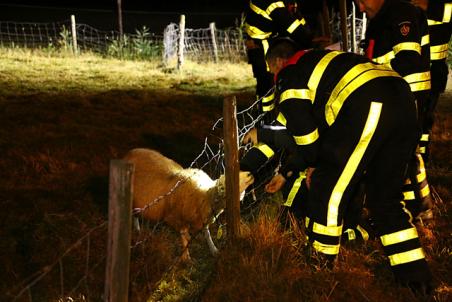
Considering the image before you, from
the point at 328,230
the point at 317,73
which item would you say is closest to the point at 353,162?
the point at 328,230

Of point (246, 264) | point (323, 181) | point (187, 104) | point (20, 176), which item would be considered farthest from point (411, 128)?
point (187, 104)

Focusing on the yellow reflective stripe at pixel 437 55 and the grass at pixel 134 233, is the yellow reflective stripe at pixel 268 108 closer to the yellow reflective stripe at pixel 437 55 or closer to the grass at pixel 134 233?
the grass at pixel 134 233

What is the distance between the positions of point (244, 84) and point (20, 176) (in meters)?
6.58

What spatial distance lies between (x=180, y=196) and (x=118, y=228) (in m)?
1.93

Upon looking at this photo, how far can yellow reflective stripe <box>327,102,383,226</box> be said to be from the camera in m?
2.91

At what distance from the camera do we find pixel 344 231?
3883mm

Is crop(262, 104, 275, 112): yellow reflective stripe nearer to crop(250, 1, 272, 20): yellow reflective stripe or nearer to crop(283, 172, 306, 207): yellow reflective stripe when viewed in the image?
crop(250, 1, 272, 20): yellow reflective stripe

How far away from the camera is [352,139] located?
9.75 feet

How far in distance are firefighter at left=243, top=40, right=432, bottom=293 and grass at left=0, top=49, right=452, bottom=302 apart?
31cm

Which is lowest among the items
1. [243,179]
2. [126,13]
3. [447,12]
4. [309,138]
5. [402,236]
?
[402,236]

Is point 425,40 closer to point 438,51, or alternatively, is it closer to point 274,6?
point 438,51

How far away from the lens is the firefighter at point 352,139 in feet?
9.66

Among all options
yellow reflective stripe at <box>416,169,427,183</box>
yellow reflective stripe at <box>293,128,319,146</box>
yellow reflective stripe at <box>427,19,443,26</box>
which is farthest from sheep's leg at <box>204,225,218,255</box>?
yellow reflective stripe at <box>427,19,443,26</box>

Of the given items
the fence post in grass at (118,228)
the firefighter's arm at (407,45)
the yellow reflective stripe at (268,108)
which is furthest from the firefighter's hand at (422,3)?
the fence post in grass at (118,228)
